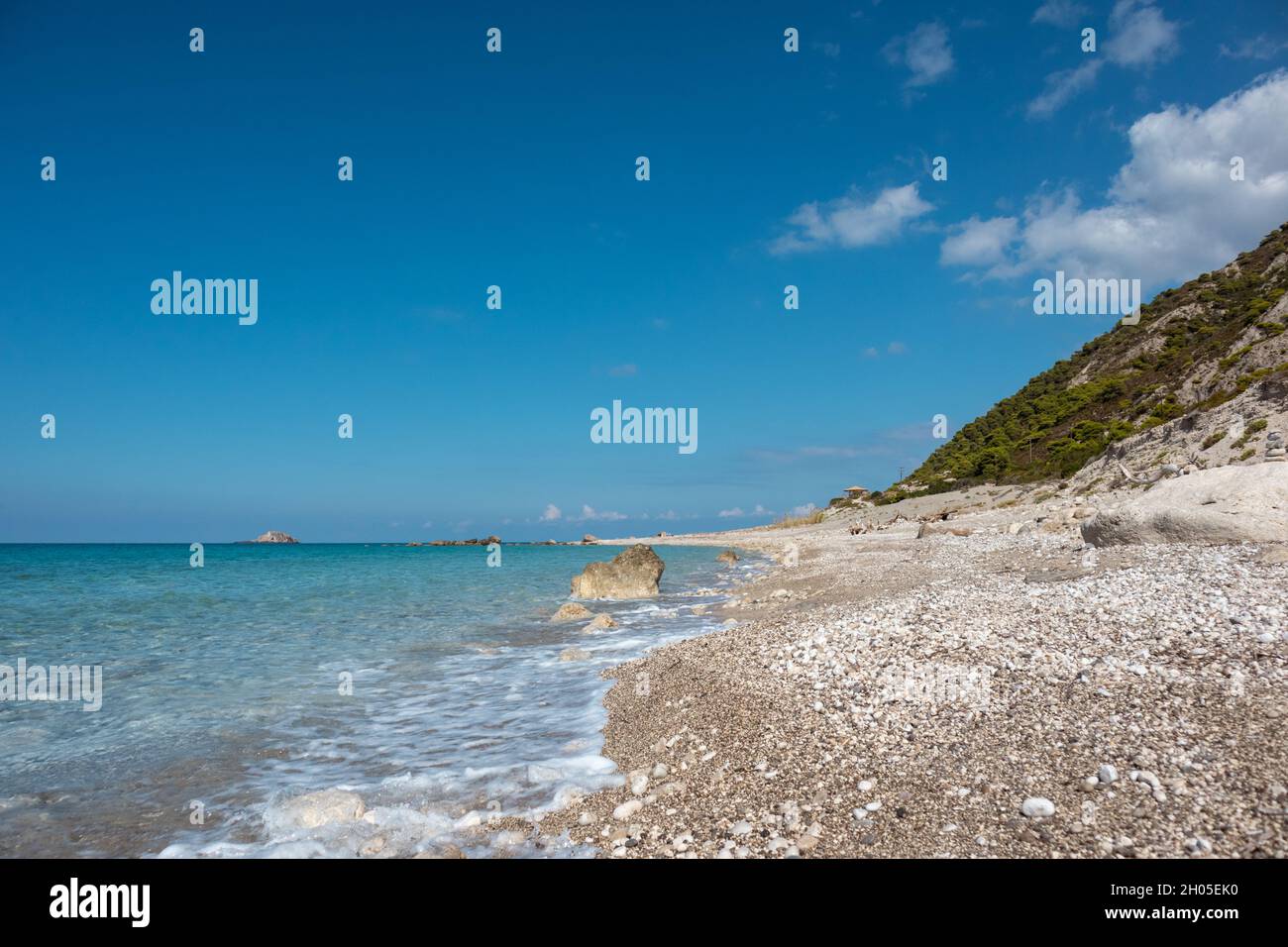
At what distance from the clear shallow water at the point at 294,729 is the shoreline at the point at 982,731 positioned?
134 centimetres

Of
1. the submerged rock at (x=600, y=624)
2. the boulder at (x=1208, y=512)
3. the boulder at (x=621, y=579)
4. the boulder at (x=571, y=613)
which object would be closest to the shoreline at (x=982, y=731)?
the boulder at (x=1208, y=512)

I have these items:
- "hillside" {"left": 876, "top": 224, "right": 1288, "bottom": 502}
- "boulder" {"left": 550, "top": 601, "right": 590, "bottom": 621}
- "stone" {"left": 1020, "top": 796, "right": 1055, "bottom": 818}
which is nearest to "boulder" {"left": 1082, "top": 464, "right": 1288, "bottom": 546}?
"stone" {"left": 1020, "top": 796, "right": 1055, "bottom": 818}

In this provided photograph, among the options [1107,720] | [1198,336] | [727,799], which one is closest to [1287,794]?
[1107,720]

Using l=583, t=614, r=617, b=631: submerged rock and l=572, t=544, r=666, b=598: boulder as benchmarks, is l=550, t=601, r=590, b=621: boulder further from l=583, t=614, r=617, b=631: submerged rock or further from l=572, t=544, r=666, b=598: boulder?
l=572, t=544, r=666, b=598: boulder

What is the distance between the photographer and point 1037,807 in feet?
15.3

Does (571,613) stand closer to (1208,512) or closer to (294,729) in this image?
(294,729)

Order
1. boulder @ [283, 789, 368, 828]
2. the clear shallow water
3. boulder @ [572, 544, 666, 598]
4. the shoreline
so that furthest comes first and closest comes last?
boulder @ [572, 544, 666, 598] < the clear shallow water < boulder @ [283, 789, 368, 828] < the shoreline

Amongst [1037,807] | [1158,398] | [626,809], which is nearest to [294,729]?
[626,809]

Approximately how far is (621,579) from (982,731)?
2256 cm

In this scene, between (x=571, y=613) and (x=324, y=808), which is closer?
(x=324, y=808)

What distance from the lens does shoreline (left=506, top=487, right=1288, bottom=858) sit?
178 inches

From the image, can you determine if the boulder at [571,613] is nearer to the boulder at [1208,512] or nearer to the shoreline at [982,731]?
the shoreline at [982,731]

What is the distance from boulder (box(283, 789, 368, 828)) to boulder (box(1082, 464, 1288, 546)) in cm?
1725
